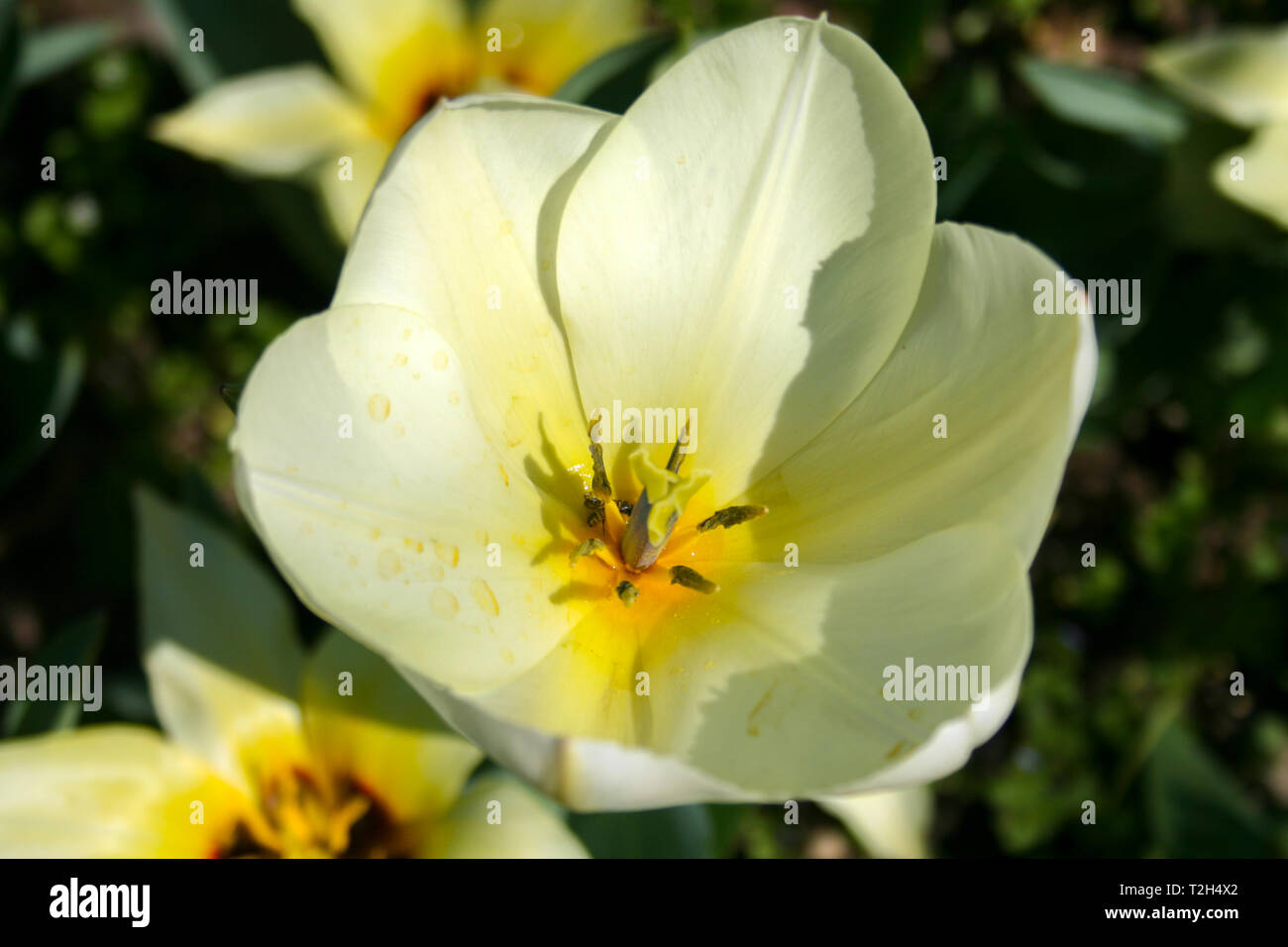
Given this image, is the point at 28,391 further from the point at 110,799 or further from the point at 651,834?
the point at 651,834

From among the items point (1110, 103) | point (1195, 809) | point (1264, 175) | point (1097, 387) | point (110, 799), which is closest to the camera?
point (110, 799)

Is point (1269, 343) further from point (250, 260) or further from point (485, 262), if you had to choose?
point (250, 260)

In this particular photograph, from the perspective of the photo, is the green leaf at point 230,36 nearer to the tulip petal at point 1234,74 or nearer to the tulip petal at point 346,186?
the tulip petal at point 346,186

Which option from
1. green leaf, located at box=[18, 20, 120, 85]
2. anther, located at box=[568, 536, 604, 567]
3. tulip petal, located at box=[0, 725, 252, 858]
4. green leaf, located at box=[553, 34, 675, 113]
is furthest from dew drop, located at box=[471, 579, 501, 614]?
green leaf, located at box=[18, 20, 120, 85]

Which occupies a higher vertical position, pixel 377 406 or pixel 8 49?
pixel 8 49

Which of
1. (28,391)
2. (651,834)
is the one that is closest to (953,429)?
(651,834)

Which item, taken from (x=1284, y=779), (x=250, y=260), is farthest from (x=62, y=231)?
(x=1284, y=779)

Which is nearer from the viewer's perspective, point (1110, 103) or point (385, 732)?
point (385, 732)
